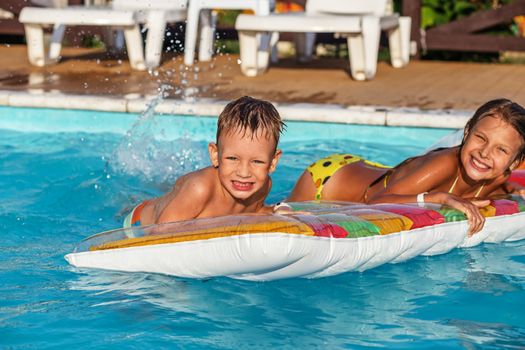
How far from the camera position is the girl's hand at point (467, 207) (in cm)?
473

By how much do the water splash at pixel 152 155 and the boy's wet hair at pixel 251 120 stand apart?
2295 mm

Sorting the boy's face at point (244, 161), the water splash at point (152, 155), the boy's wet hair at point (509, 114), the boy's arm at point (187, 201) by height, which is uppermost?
the boy's wet hair at point (509, 114)

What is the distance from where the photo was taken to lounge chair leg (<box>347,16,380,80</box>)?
8.99 m

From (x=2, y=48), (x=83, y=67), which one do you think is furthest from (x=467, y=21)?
(x=2, y=48)

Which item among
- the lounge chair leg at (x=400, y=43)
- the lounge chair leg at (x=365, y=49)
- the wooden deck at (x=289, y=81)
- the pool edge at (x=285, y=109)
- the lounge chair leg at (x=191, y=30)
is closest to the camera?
the pool edge at (x=285, y=109)

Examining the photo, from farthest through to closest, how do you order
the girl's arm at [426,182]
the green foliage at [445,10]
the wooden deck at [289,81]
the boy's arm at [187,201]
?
the green foliage at [445,10] → the wooden deck at [289,81] → the girl's arm at [426,182] → the boy's arm at [187,201]

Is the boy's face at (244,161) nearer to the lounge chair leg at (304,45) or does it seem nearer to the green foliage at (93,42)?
the lounge chair leg at (304,45)

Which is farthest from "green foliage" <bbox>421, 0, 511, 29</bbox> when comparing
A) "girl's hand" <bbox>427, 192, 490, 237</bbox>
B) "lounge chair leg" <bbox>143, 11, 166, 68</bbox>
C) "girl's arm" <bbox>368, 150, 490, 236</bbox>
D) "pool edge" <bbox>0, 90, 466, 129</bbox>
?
"girl's hand" <bbox>427, 192, 490, 237</bbox>

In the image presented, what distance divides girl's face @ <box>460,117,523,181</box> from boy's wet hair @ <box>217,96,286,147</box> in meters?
1.08

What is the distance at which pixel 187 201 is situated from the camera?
4484 millimetres

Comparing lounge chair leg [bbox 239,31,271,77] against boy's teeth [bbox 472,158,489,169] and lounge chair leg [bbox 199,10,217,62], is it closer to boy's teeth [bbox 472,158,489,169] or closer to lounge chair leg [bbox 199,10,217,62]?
lounge chair leg [bbox 199,10,217,62]

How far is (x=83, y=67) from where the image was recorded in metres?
9.92

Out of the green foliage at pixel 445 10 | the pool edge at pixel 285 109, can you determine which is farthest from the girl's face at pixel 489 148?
the green foliage at pixel 445 10

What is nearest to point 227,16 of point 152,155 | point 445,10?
point 445,10
